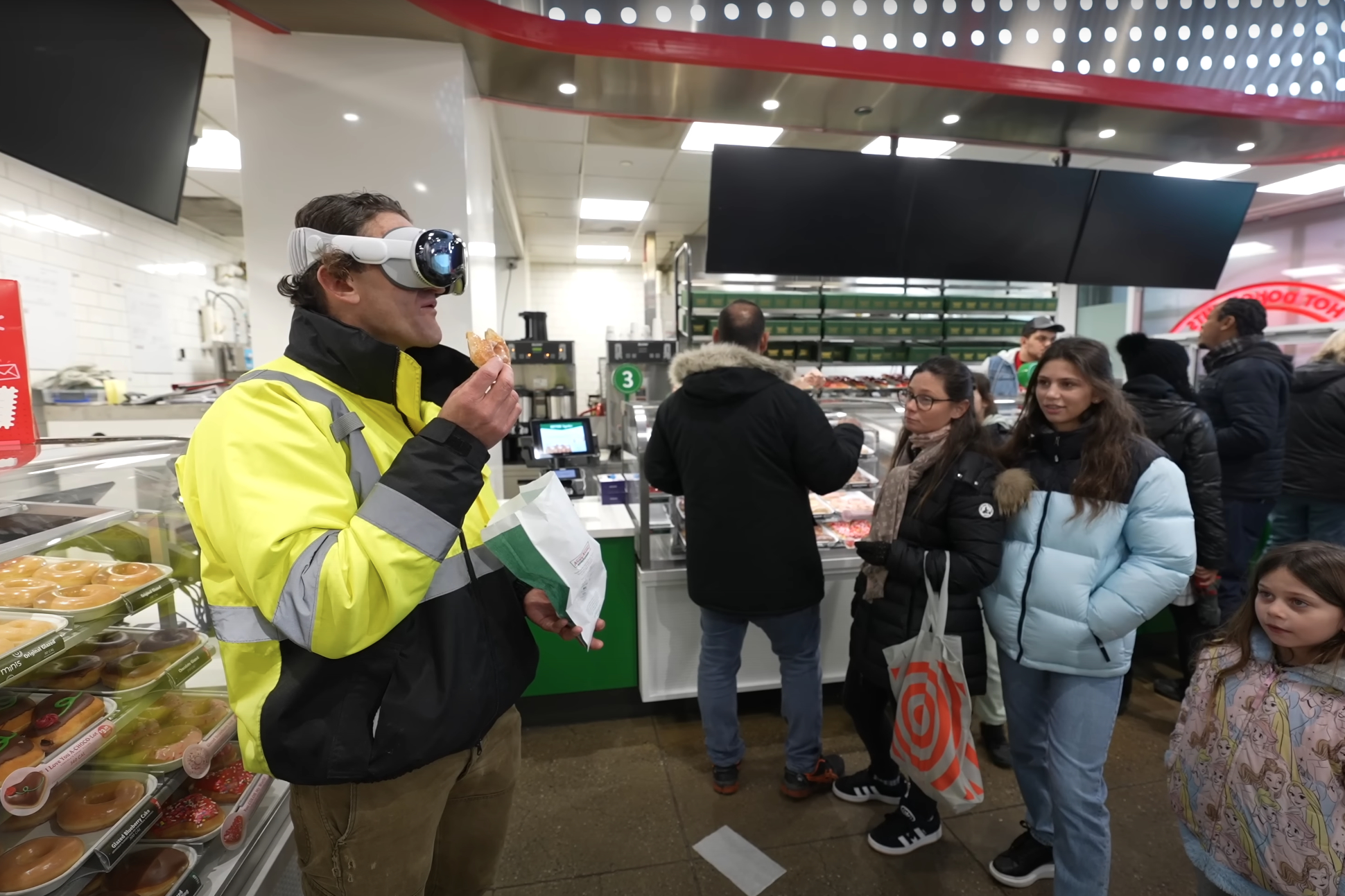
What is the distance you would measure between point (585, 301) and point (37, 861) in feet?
35.0

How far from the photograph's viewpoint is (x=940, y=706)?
185cm

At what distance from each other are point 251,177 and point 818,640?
2795 mm

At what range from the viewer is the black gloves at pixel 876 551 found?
1960 mm

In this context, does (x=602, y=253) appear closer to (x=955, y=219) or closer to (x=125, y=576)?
(x=955, y=219)

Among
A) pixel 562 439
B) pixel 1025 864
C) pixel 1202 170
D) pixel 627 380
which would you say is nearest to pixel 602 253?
pixel 627 380

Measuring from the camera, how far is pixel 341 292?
3.55 ft

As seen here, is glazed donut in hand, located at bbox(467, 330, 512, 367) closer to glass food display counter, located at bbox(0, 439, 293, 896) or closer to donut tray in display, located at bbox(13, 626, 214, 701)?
glass food display counter, located at bbox(0, 439, 293, 896)

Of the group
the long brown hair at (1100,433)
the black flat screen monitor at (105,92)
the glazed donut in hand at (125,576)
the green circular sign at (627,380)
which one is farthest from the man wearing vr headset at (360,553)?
the green circular sign at (627,380)

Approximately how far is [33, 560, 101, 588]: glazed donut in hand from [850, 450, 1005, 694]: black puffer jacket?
6.96ft

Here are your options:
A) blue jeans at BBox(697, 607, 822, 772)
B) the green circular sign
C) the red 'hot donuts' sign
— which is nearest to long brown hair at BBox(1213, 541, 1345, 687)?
blue jeans at BBox(697, 607, 822, 772)

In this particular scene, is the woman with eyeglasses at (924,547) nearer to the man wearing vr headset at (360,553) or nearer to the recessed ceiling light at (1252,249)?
the man wearing vr headset at (360,553)

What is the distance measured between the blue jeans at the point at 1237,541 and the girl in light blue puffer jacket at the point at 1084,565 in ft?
6.56

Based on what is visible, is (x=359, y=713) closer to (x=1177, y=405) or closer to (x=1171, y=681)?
(x=1177, y=405)

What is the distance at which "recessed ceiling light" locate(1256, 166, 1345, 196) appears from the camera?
19.1ft
